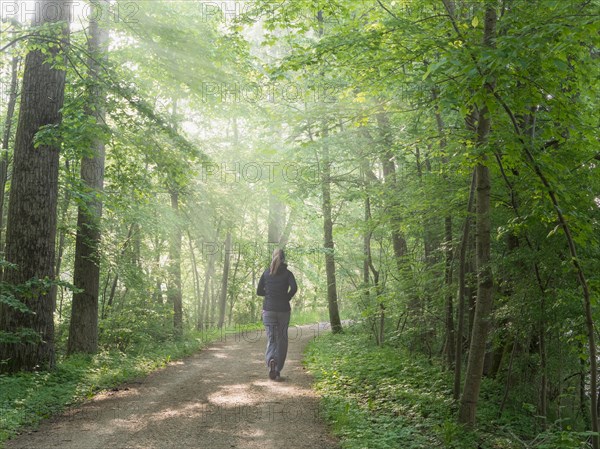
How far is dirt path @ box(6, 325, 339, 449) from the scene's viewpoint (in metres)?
5.68

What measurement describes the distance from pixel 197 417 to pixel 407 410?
2923 millimetres

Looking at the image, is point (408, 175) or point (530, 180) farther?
point (408, 175)

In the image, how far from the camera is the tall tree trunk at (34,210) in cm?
830

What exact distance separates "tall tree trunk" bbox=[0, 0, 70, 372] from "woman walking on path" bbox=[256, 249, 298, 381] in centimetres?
373

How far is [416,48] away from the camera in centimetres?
625

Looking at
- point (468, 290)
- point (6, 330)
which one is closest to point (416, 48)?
point (468, 290)

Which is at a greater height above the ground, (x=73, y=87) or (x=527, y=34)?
(x=73, y=87)

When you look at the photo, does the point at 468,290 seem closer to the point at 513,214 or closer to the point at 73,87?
the point at 513,214

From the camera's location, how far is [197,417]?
673 centimetres

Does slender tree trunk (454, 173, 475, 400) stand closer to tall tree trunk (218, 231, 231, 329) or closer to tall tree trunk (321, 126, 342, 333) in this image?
tall tree trunk (321, 126, 342, 333)

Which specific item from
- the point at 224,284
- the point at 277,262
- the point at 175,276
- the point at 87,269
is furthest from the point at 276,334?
the point at 224,284

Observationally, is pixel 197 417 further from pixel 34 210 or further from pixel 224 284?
pixel 224 284

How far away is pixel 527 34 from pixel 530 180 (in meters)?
1.48

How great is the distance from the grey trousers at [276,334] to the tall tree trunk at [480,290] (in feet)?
12.8
